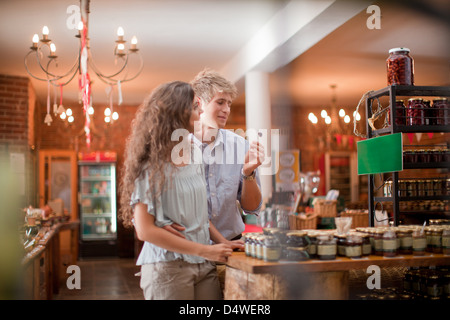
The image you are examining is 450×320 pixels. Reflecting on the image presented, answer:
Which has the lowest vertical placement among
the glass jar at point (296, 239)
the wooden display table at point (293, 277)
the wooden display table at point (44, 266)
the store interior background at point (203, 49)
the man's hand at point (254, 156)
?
the wooden display table at point (44, 266)

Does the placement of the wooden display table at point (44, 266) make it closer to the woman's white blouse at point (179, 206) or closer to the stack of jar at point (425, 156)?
the woman's white blouse at point (179, 206)

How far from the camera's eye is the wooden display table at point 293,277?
72.3 inches

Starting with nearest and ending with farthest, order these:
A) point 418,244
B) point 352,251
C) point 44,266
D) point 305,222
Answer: point 352,251, point 418,244, point 44,266, point 305,222

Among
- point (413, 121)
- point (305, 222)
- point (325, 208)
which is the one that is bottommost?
point (305, 222)

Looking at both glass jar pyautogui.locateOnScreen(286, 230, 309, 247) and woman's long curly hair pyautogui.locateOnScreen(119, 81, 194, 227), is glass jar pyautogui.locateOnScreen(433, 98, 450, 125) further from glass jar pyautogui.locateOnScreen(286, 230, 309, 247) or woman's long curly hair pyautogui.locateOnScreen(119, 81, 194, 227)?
woman's long curly hair pyautogui.locateOnScreen(119, 81, 194, 227)

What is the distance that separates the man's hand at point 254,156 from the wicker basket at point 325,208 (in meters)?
4.21

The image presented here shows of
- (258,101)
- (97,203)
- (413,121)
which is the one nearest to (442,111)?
(413,121)

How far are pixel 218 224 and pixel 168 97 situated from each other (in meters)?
0.78

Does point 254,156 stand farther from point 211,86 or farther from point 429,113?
point 429,113

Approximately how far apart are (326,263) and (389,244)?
1.05 feet

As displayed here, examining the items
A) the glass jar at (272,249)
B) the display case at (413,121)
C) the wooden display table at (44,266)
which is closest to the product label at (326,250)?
the glass jar at (272,249)

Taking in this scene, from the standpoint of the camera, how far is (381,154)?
258 cm
